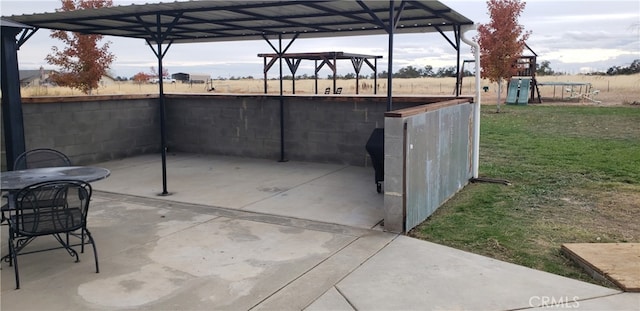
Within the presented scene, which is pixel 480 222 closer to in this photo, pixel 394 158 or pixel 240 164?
pixel 394 158

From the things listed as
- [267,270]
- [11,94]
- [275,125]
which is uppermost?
[11,94]

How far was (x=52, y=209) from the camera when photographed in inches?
158

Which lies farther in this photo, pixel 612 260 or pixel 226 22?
pixel 226 22

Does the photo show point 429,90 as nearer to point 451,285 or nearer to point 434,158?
point 434,158

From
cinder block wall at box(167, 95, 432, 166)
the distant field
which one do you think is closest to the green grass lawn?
cinder block wall at box(167, 95, 432, 166)

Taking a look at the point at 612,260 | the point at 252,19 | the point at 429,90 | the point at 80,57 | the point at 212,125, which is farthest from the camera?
the point at 429,90

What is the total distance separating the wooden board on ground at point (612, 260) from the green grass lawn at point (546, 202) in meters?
0.10

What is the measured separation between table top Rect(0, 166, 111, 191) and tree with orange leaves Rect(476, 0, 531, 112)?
796 inches

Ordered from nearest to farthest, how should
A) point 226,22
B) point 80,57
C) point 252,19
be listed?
point 252,19 → point 226,22 → point 80,57

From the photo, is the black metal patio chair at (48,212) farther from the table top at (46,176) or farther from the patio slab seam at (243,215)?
the patio slab seam at (243,215)

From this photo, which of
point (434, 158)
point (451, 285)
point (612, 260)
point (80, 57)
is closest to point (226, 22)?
point (434, 158)

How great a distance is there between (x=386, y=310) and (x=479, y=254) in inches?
59.8

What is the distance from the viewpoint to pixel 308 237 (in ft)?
16.7

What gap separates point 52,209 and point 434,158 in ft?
13.2
